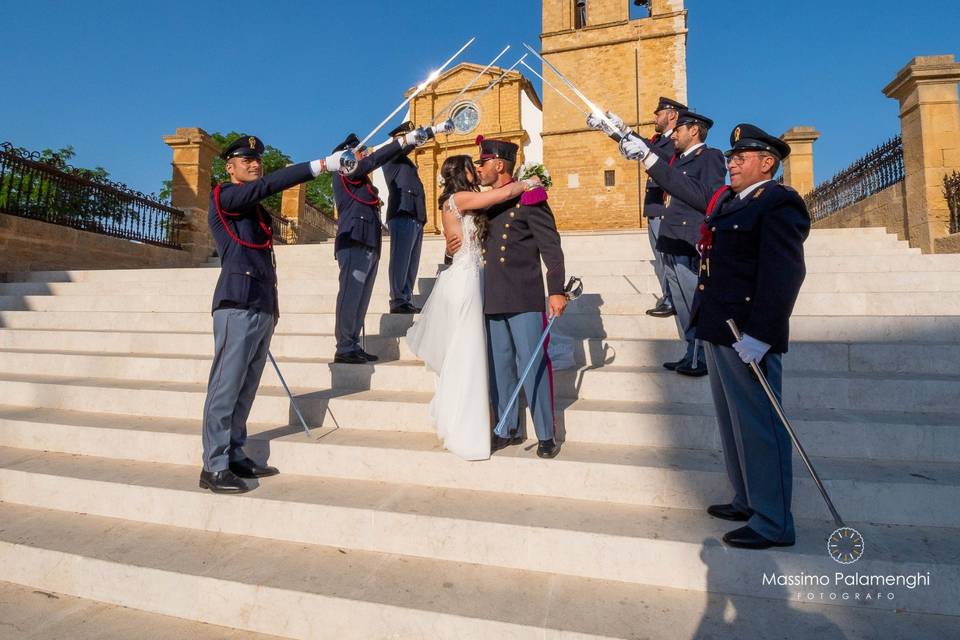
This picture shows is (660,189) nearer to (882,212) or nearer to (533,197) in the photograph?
(533,197)

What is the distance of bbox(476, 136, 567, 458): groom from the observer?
3443 mm

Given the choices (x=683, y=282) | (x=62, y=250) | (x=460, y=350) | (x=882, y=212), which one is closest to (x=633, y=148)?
(x=683, y=282)

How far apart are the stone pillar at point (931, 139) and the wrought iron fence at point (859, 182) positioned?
739 millimetres

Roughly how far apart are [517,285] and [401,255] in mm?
2733

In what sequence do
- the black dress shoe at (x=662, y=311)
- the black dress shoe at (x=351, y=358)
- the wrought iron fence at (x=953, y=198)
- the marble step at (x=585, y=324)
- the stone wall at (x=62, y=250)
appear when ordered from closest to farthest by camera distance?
the marble step at (x=585, y=324) → the black dress shoe at (x=351, y=358) → the black dress shoe at (x=662, y=311) → the wrought iron fence at (x=953, y=198) → the stone wall at (x=62, y=250)

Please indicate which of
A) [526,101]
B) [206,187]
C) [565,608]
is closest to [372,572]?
[565,608]

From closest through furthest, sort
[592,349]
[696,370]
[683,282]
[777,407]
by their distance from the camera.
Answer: [777,407] < [696,370] < [683,282] < [592,349]

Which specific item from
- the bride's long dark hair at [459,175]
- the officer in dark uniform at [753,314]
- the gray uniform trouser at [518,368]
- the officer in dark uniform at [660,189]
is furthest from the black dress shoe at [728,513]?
the officer in dark uniform at [660,189]

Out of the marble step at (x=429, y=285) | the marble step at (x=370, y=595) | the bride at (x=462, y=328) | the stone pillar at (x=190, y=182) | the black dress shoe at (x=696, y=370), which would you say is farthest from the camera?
the stone pillar at (x=190, y=182)

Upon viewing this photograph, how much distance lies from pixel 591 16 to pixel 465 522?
27.5 m

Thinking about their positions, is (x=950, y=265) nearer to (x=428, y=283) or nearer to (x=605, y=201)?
(x=428, y=283)

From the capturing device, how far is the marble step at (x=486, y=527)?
2.38 m

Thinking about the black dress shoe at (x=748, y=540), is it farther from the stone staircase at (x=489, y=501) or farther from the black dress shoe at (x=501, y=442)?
the black dress shoe at (x=501, y=442)

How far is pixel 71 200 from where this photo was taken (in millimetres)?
9602
